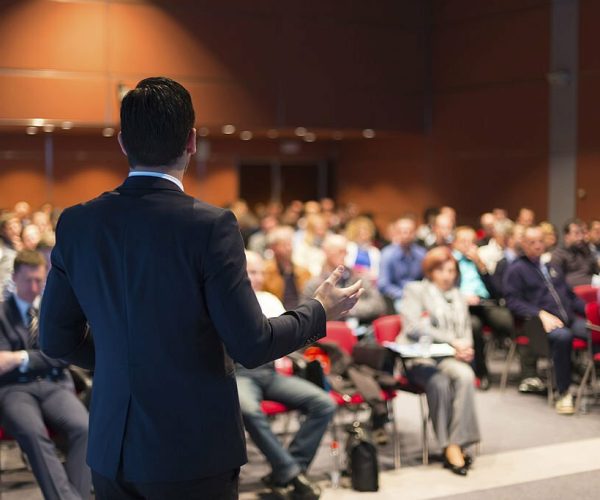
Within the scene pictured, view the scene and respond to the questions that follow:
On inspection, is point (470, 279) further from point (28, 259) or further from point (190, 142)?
point (190, 142)

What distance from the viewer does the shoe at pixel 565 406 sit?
7.46 meters

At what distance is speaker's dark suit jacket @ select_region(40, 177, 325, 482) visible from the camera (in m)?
1.94

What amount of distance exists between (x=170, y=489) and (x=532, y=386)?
Result: 674cm

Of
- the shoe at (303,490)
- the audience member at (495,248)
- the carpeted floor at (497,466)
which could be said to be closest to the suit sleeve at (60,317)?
the shoe at (303,490)

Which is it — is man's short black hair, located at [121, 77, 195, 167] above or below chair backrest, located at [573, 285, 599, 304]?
above

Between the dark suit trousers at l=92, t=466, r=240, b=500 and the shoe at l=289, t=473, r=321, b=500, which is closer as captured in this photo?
the dark suit trousers at l=92, t=466, r=240, b=500

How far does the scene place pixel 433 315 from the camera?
6.36 m

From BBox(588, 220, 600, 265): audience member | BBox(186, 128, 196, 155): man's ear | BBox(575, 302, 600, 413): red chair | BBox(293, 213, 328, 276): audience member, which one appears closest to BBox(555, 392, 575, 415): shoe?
BBox(575, 302, 600, 413): red chair

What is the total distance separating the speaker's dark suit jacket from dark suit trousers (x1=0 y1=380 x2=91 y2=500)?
2.86 m

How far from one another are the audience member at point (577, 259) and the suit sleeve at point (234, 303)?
760 centimetres

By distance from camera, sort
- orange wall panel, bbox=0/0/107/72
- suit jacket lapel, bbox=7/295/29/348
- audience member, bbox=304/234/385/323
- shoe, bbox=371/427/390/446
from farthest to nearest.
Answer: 1. orange wall panel, bbox=0/0/107/72
2. audience member, bbox=304/234/385/323
3. shoe, bbox=371/427/390/446
4. suit jacket lapel, bbox=7/295/29/348

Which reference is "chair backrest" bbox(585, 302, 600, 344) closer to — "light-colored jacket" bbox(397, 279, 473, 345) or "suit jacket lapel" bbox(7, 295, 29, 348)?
"light-colored jacket" bbox(397, 279, 473, 345)

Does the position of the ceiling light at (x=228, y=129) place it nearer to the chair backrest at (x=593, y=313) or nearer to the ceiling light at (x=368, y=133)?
the ceiling light at (x=368, y=133)

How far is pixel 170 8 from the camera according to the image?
13.8 meters
